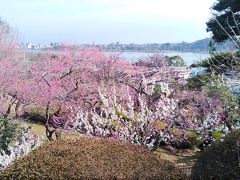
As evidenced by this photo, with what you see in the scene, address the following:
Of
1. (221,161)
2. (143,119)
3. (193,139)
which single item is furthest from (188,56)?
(221,161)

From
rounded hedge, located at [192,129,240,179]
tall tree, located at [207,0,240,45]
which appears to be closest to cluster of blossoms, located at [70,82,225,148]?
rounded hedge, located at [192,129,240,179]

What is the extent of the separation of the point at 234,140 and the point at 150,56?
19417mm

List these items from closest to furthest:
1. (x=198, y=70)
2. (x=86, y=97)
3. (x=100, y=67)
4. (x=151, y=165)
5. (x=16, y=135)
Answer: (x=151, y=165)
(x=16, y=135)
(x=86, y=97)
(x=100, y=67)
(x=198, y=70)

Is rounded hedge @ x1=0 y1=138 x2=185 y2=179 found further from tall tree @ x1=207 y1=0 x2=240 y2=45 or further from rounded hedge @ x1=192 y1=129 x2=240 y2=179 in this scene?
tall tree @ x1=207 y1=0 x2=240 y2=45

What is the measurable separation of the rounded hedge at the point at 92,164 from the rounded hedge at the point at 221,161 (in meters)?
0.24

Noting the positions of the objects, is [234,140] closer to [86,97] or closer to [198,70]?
[86,97]

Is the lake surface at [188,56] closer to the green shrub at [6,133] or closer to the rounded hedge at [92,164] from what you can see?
the green shrub at [6,133]

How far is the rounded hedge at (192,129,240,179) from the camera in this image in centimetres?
396

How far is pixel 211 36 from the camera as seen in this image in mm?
17547

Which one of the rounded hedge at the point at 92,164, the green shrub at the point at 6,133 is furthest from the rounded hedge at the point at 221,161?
the green shrub at the point at 6,133

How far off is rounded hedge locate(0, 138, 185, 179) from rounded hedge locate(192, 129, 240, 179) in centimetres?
24

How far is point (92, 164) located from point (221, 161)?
1.30 meters

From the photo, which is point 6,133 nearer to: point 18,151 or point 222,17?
point 18,151

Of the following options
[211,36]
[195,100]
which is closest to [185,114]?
[195,100]
